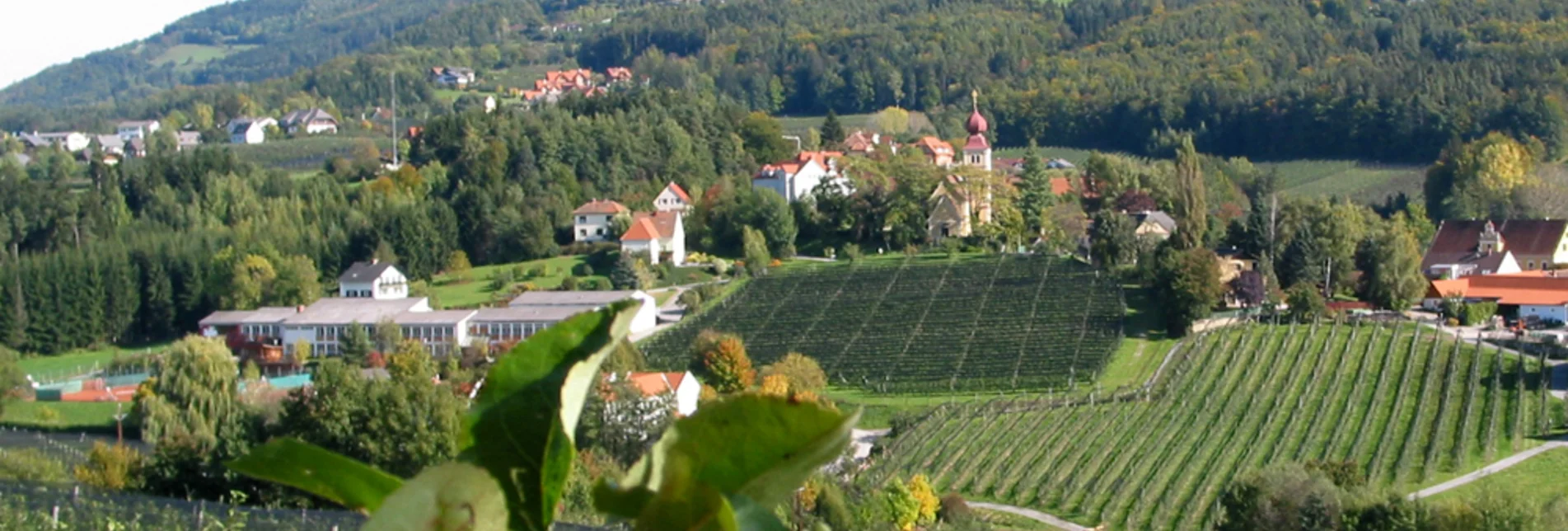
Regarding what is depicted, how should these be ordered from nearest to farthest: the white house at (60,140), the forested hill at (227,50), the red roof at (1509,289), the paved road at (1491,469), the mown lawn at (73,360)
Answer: the paved road at (1491,469), the red roof at (1509,289), the mown lawn at (73,360), the white house at (60,140), the forested hill at (227,50)

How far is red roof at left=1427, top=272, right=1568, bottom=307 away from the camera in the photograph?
82.3 feet

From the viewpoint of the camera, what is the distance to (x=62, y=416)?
23.5 meters

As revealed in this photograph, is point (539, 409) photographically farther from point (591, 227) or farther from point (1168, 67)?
point (1168, 67)

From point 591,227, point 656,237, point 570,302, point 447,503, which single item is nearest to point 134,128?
point 591,227

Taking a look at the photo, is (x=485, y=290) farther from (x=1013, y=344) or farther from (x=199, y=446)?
(x=199, y=446)

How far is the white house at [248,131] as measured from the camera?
5622 centimetres

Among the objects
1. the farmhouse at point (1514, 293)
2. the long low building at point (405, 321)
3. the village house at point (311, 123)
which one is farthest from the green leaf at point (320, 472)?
the village house at point (311, 123)

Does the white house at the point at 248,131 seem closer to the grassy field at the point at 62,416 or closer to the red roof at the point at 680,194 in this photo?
the red roof at the point at 680,194

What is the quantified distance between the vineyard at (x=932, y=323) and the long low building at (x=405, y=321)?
204 cm

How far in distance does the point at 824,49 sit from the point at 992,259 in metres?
36.9

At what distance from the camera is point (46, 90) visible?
13038 centimetres

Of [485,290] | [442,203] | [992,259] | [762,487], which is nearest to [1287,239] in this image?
[992,259]

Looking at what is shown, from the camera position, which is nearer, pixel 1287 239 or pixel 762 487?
pixel 762 487

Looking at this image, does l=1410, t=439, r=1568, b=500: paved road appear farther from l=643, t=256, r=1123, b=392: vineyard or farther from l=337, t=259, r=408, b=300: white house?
l=337, t=259, r=408, b=300: white house
